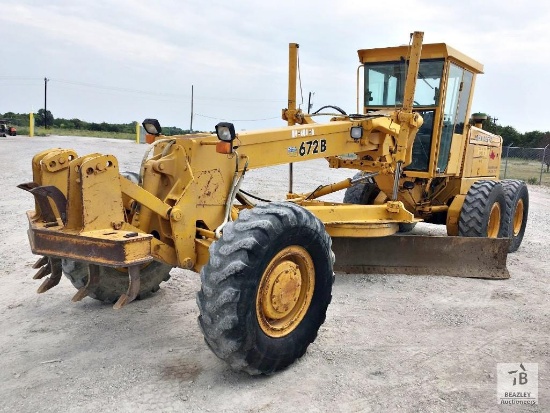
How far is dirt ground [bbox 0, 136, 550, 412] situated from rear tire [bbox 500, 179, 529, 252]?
141 centimetres

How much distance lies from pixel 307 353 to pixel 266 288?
2.59 ft

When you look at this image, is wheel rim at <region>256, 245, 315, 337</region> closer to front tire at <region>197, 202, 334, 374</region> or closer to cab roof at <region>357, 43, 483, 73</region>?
front tire at <region>197, 202, 334, 374</region>

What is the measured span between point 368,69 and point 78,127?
57.2 metres

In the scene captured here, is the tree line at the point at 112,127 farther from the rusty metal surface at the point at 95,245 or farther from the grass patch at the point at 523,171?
the rusty metal surface at the point at 95,245

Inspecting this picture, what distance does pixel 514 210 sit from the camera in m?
7.69

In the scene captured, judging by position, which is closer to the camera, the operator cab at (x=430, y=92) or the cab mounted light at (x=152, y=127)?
the cab mounted light at (x=152, y=127)

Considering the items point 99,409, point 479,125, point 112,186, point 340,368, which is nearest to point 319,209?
point 340,368

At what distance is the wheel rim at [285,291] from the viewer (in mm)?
3689

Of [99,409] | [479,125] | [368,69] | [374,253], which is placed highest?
[368,69]

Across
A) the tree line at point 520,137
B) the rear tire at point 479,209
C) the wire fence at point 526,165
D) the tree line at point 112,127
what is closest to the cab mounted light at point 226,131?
the rear tire at point 479,209

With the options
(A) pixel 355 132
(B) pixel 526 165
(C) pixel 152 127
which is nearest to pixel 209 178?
(C) pixel 152 127

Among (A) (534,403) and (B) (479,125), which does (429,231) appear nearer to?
(B) (479,125)

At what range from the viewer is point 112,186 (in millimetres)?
3584

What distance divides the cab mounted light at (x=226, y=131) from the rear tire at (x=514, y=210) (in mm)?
5124
